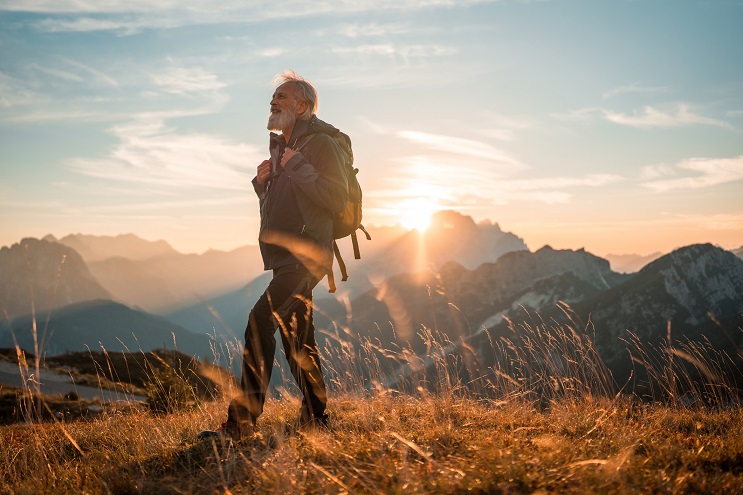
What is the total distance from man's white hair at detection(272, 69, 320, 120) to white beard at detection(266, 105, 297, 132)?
0.09 m

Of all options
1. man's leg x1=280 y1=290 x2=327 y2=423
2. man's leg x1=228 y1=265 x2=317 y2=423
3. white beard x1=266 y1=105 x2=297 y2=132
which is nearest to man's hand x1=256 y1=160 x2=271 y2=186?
white beard x1=266 y1=105 x2=297 y2=132

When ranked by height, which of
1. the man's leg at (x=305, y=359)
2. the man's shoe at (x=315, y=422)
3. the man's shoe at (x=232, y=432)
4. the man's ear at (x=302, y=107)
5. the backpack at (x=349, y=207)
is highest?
the man's ear at (x=302, y=107)

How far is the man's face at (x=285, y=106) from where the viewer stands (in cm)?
472

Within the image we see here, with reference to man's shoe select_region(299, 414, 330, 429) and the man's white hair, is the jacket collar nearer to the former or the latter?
the man's white hair

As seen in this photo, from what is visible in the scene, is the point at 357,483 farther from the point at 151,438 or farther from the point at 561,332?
the point at 561,332

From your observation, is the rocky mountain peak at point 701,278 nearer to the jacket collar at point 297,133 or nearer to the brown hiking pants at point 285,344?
the brown hiking pants at point 285,344

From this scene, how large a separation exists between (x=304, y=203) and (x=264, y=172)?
467mm

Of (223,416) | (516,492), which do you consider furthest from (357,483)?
(223,416)

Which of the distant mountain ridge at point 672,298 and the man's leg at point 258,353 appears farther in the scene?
the distant mountain ridge at point 672,298

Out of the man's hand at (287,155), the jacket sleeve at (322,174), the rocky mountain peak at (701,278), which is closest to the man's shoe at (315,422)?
the jacket sleeve at (322,174)

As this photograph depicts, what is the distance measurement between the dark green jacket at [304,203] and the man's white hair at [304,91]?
23cm

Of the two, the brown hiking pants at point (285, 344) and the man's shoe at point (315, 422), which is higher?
the brown hiking pants at point (285, 344)

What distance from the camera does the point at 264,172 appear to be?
464cm

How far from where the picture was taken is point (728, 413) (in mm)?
5277
